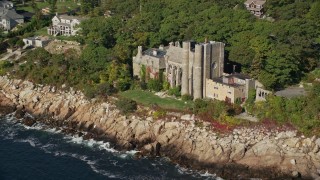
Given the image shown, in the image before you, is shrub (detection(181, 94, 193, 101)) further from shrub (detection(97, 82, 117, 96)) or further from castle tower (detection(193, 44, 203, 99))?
shrub (detection(97, 82, 117, 96))

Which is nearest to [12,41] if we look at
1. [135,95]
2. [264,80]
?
[135,95]

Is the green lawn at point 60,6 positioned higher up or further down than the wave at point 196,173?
higher up

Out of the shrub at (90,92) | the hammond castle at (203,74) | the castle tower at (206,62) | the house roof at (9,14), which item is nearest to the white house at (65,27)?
the house roof at (9,14)

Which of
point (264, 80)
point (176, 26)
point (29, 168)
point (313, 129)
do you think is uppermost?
point (176, 26)

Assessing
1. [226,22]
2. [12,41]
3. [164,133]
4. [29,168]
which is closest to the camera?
[29,168]

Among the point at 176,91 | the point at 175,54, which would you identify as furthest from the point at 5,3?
the point at 176,91

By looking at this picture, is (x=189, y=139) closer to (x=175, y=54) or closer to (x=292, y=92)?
(x=292, y=92)

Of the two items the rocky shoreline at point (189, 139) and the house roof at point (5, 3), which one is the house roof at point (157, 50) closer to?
the rocky shoreline at point (189, 139)

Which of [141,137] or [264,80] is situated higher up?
[264,80]

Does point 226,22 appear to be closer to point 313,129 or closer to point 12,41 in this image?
point 313,129
